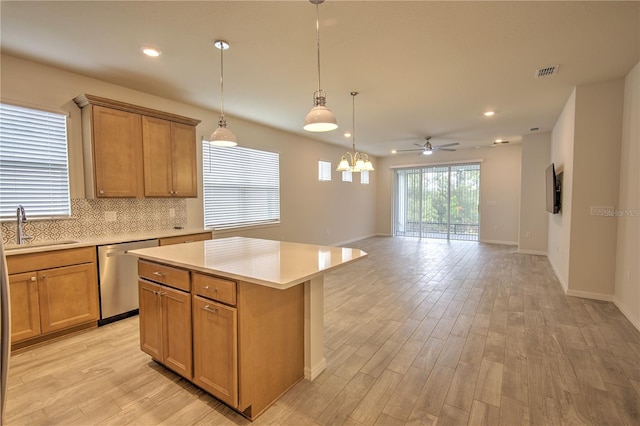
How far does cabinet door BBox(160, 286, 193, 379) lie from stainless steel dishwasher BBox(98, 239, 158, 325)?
54.0 inches

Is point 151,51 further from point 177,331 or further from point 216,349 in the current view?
Answer: point 216,349

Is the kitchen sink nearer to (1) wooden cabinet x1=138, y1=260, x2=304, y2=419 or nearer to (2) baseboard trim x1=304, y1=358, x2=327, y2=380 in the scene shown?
(1) wooden cabinet x1=138, y1=260, x2=304, y2=419

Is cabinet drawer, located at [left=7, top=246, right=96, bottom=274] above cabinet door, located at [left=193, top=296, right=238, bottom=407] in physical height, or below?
above

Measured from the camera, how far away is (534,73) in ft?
11.1

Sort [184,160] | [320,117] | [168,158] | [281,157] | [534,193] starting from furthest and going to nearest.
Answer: [534,193], [281,157], [184,160], [168,158], [320,117]

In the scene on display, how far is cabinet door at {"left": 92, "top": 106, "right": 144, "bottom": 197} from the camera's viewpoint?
10.5ft

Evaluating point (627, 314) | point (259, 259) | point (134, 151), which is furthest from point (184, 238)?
point (627, 314)

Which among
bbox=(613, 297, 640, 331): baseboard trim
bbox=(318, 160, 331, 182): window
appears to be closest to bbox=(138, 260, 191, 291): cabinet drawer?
bbox=(613, 297, 640, 331): baseboard trim

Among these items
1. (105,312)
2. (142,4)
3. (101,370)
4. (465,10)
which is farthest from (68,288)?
(465,10)

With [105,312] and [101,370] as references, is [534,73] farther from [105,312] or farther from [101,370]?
[105,312]

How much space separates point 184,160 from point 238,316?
9.71 feet

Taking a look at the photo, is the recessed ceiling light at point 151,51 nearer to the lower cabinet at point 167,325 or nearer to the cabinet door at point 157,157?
the cabinet door at point 157,157

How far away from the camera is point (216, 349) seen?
186cm

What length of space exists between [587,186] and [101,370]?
5.56 m
